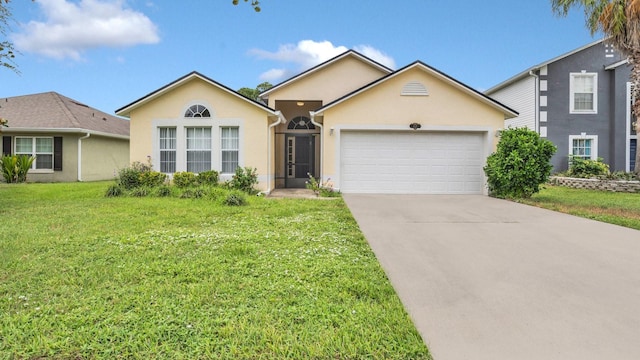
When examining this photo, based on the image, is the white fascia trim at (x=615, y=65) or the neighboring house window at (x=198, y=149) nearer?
the neighboring house window at (x=198, y=149)

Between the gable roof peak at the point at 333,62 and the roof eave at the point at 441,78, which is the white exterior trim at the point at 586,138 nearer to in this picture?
the roof eave at the point at 441,78

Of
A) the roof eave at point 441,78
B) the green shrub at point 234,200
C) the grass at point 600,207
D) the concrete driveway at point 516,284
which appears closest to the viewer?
the concrete driveway at point 516,284

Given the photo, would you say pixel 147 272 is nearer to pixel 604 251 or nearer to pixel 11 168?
pixel 604 251

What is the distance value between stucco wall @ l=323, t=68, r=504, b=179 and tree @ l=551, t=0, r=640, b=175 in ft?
20.1

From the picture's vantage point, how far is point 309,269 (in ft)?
13.5

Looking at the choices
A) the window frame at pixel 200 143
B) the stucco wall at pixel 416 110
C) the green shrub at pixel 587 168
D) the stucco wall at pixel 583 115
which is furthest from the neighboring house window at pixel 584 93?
the window frame at pixel 200 143

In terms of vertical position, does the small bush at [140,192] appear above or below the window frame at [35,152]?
below

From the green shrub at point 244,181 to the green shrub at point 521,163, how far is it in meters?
7.91

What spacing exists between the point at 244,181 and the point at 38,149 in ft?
41.7

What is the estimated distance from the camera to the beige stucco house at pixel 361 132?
1238 centimetres

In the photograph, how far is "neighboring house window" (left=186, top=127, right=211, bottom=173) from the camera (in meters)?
12.5

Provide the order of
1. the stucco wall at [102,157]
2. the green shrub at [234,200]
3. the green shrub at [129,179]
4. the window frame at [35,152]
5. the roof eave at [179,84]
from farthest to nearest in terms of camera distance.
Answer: the stucco wall at [102,157]
the window frame at [35,152]
the roof eave at [179,84]
the green shrub at [129,179]
the green shrub at [234,200]

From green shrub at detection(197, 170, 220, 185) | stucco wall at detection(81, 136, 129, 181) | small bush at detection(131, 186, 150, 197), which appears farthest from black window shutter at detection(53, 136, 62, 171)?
green shrub at detection(197, 170, 220, 185)

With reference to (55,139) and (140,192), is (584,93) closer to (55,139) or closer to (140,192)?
(140,192)
